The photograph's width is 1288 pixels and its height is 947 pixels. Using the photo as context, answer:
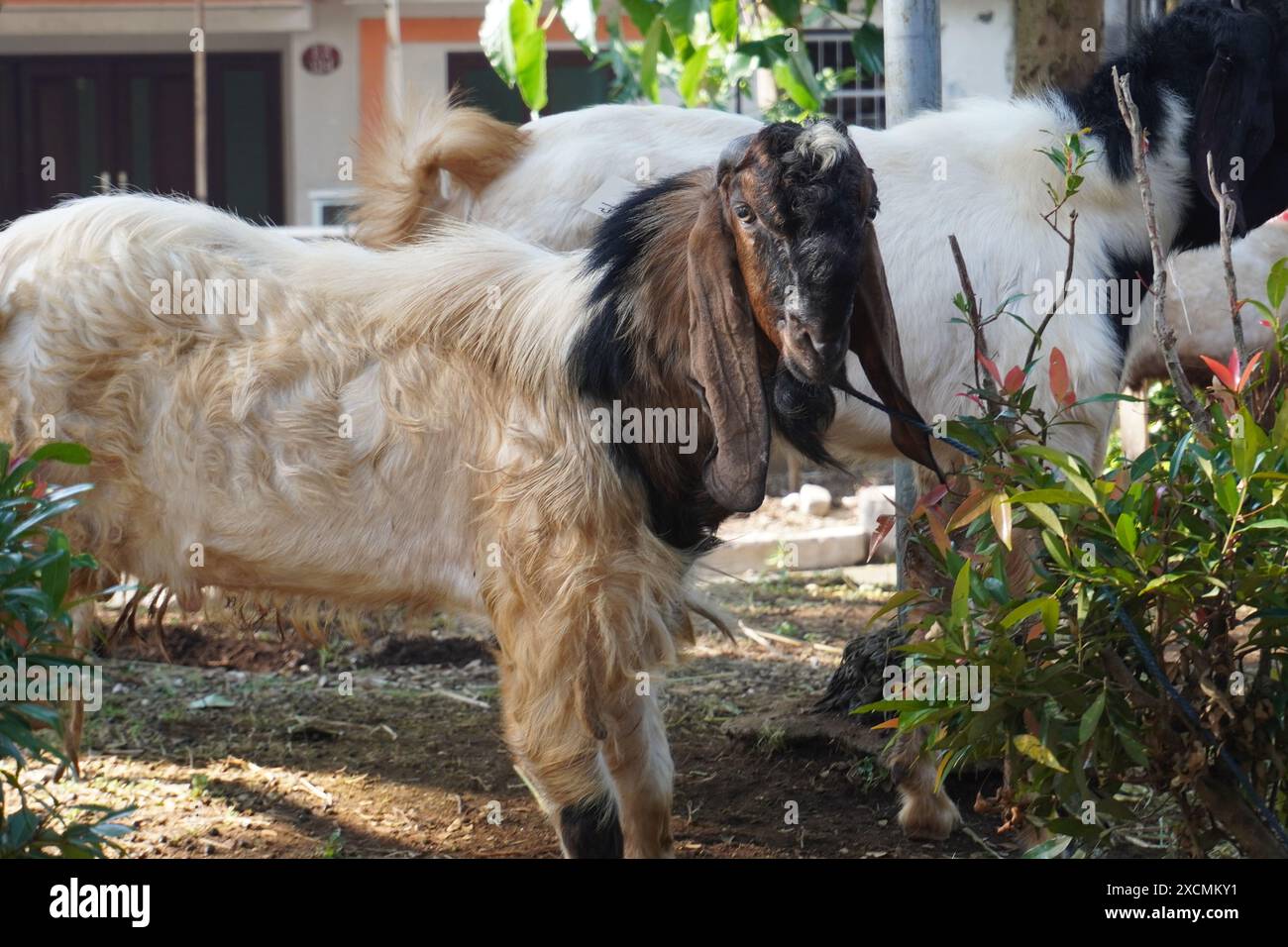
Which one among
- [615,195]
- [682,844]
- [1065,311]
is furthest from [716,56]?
[682,844]

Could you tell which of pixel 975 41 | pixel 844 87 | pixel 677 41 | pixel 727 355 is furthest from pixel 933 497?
pixel 844 87

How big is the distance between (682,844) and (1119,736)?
1.91m

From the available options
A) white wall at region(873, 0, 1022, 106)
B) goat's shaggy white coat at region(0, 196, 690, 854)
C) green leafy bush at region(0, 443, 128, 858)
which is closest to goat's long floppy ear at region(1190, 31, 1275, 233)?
goat's shaggy white coat at region(0, 196, 690, 854)

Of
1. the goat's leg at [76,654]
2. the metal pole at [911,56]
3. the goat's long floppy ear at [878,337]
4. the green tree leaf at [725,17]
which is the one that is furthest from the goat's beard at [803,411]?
the green tree leaf at [725,17]

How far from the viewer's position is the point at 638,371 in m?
3.40

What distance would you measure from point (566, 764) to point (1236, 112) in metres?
2.61

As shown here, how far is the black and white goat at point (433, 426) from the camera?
346cm

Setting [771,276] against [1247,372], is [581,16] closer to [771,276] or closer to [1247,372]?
[771,276]

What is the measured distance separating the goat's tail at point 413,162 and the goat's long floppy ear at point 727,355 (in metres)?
1.72

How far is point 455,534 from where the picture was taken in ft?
12.2

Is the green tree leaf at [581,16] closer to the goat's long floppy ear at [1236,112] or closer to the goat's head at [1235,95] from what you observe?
the goat's head at [1235,95]

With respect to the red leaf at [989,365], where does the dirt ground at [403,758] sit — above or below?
below
